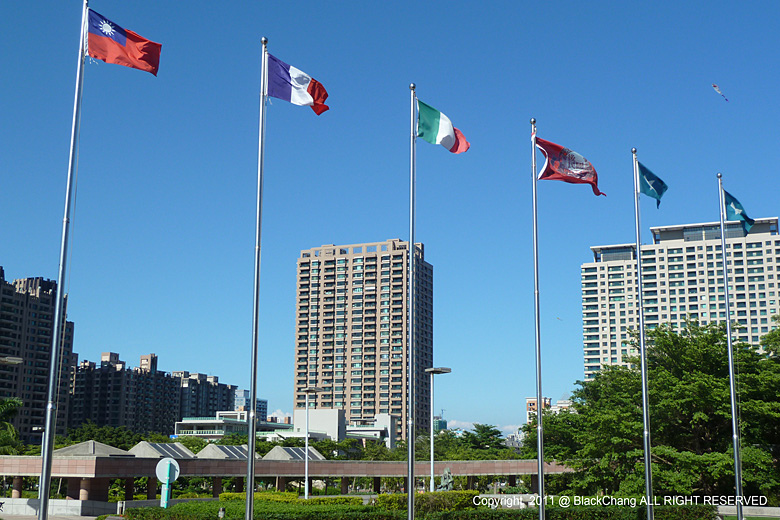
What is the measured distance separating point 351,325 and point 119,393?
59146mm

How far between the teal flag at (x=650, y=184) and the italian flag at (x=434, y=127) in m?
8.46

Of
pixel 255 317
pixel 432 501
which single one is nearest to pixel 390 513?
pixel 432 501

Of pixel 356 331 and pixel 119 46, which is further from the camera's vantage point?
pixel 356 331

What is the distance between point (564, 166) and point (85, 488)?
32.0 m

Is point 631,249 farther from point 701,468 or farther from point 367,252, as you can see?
point 701,468

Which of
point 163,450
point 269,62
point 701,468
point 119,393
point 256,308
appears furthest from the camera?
point 119,393

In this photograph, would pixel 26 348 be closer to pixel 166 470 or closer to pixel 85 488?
pixel 85 488

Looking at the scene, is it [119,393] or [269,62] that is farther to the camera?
[119,393]

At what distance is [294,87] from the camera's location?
21.9 metres

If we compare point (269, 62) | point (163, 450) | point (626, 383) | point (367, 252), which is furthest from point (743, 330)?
point (269, 62)

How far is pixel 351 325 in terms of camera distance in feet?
544

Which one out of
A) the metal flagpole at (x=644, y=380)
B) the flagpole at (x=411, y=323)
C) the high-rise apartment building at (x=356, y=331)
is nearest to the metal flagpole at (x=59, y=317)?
the flagpole at (x=411, y=323)

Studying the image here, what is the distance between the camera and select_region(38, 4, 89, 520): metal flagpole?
631 inches

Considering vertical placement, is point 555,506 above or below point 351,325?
below
